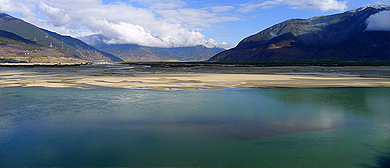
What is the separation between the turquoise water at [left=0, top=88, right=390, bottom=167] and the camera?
1209 centimetres

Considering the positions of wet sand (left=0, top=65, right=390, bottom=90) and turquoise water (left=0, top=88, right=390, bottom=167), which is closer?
turquoise water (left=0, top=88, right=390, bottom=167)

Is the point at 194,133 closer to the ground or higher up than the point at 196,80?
closer to the ground

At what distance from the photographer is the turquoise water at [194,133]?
1209 cm

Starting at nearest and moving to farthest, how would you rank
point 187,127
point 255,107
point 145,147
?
point 145,147 → point 187,127 → point 255,107

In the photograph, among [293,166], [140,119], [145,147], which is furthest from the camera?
[140,119]

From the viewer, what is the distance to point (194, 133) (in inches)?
631

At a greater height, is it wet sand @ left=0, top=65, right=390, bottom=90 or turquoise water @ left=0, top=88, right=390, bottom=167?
wet sand @ left=0, top=65, right=390, bottom=90

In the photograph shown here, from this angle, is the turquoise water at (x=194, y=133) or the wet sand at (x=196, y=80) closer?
the turquoise water at (x=194, y=133)

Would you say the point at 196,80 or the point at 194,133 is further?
the point at 196,80

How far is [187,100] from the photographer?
91.4ft

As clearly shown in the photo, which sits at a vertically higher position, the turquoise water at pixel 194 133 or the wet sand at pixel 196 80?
the wet sand at pixel 196 80

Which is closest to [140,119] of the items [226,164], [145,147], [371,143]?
[145,147]

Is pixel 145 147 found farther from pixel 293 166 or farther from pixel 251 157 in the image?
pixel 293 166

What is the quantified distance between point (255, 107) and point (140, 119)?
36.6ft
